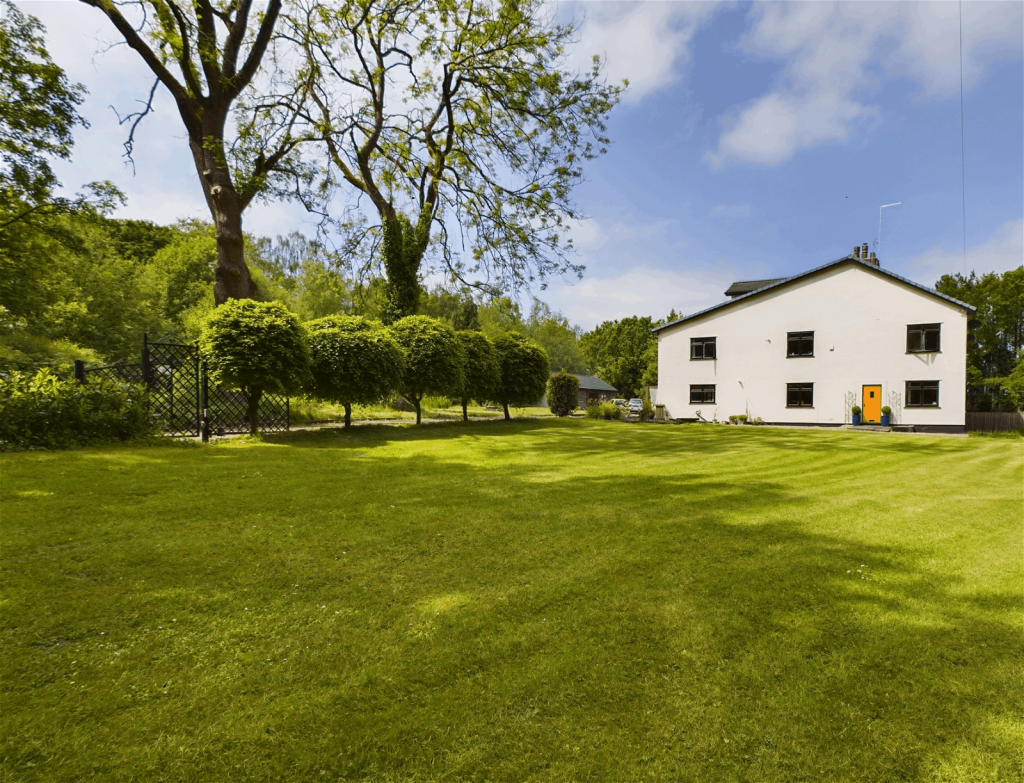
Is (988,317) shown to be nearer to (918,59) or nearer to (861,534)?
(918,59)

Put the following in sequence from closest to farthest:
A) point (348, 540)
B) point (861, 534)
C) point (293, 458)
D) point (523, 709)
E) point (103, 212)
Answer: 1. point (523, 709)
2. point (348, 540)
3. point (861, 534)
4. point (293, 458)
5. point (103, 212)

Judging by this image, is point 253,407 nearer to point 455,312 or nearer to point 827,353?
point 827,353

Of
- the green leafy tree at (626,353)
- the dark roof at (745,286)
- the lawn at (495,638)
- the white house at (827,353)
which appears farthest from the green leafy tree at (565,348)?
the lawn at (495,638)

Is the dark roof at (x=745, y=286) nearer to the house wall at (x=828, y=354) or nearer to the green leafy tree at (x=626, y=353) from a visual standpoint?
the house wall at (x=828, y=354)

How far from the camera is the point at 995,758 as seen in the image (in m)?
2.00

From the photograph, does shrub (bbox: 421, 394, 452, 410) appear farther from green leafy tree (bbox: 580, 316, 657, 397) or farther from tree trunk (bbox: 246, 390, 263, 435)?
green leafy tree (bbox: 580, 316, 657, 397)

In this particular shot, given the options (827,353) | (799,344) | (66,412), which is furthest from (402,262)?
(827,353)

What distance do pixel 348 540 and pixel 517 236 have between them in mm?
17178

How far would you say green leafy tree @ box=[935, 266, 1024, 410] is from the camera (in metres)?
43.8

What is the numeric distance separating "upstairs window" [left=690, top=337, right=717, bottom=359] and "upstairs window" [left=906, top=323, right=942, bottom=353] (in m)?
9.22

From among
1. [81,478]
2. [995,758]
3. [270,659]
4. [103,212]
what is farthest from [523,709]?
[103,212]

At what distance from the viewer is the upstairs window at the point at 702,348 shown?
2798 centimetres

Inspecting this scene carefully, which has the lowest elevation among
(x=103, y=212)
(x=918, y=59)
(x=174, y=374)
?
(x=174, y=374)

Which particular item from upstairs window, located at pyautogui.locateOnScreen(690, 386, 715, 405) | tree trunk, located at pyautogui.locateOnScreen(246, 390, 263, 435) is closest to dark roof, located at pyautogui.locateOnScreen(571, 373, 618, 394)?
upstairs window, located at pyautogui.locateOnScreen(690, 386, 715, 405)
